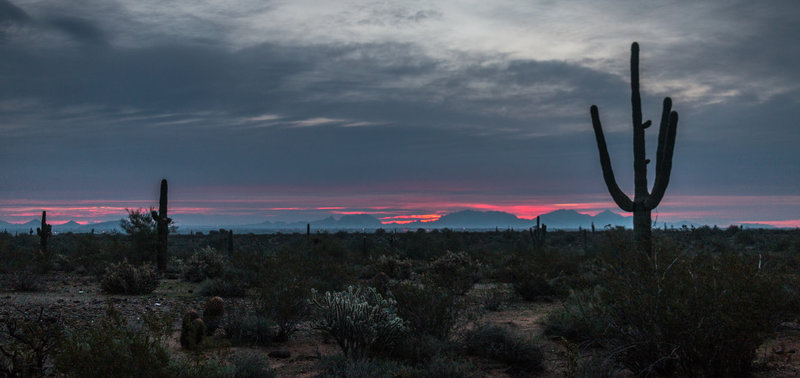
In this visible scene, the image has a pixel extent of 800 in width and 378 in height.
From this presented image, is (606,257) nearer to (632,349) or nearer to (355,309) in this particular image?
(632,349)

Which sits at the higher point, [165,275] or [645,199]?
[645,199]

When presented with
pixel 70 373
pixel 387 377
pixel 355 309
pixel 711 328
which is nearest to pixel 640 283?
pixel 711 328

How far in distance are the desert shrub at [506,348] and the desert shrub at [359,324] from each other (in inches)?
57.7

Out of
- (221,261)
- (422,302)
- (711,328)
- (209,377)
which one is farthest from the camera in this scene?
(221,261)

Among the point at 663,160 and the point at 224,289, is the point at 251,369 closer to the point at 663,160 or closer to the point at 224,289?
the point at 224,289

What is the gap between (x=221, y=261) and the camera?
71.7ft

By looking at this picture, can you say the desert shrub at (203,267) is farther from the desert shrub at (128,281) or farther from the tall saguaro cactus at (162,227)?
the desert shrub at (128,281)

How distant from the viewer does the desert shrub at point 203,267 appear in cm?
2070

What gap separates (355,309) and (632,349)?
3975 mm

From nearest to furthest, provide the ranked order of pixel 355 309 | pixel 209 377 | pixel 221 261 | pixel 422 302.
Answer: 1. pixel 209 377
2. pixel 355 309
3. pixel 422 302
4. pixel 221 261

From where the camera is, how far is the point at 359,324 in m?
8.21

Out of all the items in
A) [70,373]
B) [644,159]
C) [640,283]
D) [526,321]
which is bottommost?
[526,321]

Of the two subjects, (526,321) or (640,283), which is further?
(526,321)

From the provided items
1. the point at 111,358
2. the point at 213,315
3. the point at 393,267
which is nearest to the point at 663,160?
the point at 213,315
